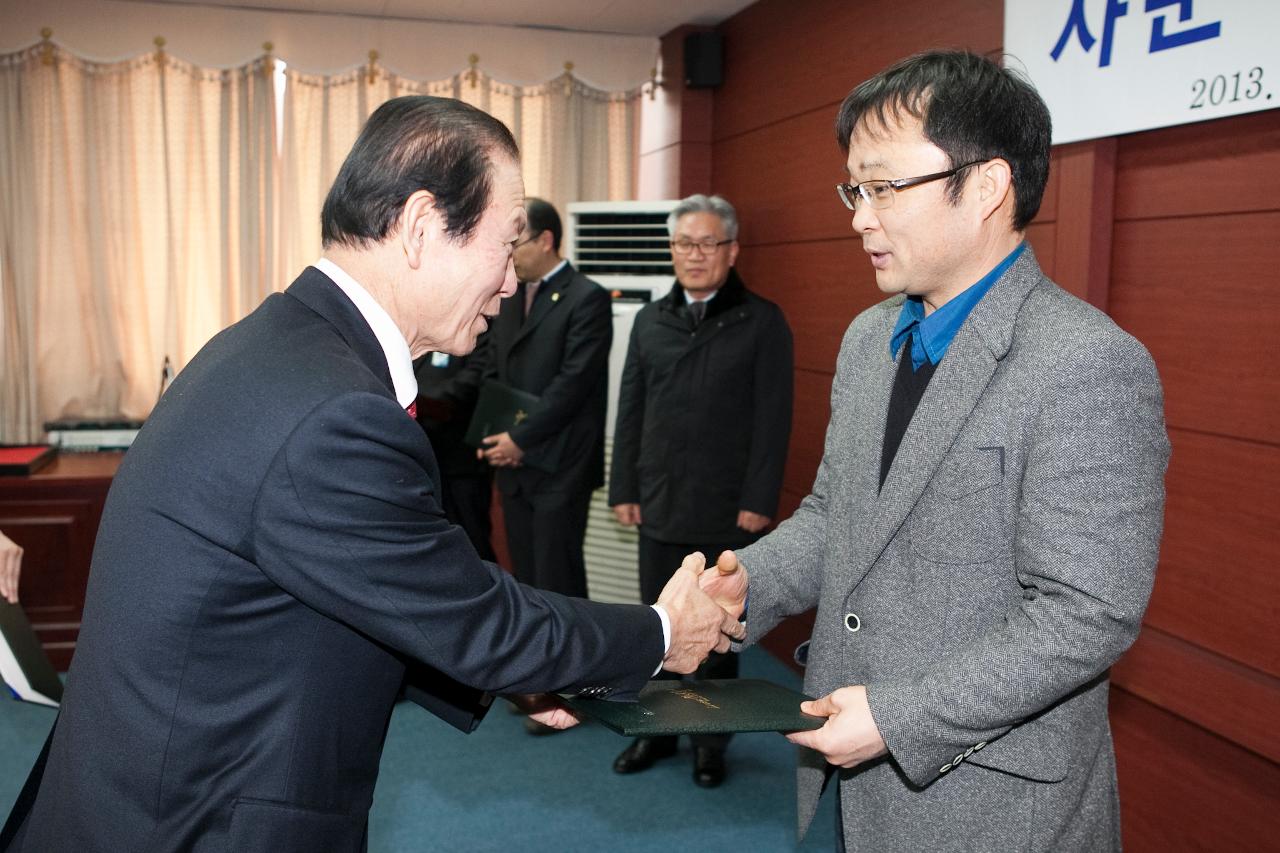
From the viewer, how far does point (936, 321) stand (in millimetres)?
1494

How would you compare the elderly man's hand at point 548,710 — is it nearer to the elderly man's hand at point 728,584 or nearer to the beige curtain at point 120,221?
the elderly man's hand at point 728,584

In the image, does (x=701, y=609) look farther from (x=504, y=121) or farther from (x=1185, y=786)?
(x=504, y=121)

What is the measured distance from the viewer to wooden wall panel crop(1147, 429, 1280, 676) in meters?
2.33

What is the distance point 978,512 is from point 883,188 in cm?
44

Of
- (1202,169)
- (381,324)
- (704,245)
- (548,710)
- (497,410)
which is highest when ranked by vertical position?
(1202,169)

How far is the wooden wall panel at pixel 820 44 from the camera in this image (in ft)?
11.1

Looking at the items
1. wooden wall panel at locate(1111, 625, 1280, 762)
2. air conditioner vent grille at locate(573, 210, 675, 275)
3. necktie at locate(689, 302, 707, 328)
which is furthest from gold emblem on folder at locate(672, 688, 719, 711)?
air conditioner vent grille at locate(573, 210, 675, 275)

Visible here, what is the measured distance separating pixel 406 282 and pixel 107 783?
24.6 inches

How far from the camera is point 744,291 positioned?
3713 mm

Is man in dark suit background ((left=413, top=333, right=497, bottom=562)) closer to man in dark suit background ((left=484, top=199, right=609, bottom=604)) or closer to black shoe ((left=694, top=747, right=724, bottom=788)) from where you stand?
man in dark suit background ((left=484, top=199, right=609, bottom=604))

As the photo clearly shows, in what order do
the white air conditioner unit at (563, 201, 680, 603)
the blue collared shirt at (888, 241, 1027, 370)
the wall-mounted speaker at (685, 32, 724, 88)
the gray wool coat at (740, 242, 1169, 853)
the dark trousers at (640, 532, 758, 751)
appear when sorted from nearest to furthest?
1. the gray wool coat at (740, 242, 1169, 853)
2. the blue collared shirt at (888, 241, 1027, 370)
3. the dark trousers at (640, 532, 758, 751)
4. the white air conditioner unit at (563, 201, 680, 603)
5. the wall-mounted speaker at (685, 32, 724, 88)

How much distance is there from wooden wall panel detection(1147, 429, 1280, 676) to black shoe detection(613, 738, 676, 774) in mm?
1612

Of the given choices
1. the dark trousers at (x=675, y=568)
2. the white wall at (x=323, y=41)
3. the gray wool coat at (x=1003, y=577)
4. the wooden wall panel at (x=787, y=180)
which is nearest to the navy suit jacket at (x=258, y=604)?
the gray wool coat at (x=1003, y=577)

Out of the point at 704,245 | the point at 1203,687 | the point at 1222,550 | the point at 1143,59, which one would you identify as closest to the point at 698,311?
the point at 704,245
